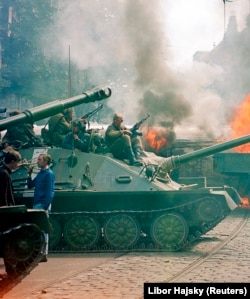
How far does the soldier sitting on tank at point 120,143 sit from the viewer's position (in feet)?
51.3

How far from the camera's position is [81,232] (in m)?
14.7

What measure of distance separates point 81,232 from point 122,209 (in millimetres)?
979

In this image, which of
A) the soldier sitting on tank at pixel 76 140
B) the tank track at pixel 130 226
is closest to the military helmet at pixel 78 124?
the soldier sitting on tank at pixel 76 140

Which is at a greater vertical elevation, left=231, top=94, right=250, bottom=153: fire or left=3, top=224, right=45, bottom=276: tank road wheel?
left=231, top=94, right=250, bottom=153: fire

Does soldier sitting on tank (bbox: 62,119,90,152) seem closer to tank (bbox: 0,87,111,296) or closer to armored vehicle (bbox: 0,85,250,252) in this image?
armored vehicle (bbox: 0,85,250,252)

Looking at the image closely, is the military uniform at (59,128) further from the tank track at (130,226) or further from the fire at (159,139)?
the fire at (159,139)

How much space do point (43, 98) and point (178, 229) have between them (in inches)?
1305

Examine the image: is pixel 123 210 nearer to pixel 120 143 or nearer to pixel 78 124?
pixel 120 143

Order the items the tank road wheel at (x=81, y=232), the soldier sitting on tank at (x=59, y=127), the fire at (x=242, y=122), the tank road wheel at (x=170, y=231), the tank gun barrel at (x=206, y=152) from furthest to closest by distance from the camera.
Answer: the fire at (x=242, y=122)
the soldier sitting on tank at (x=59, y=127)
the tank gun barrel at (x=206, y=152)
the tank road wheel at (x=81, y=232)
the tank road wheel at (x=170, y=231)

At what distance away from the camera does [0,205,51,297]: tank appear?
29.9 feet

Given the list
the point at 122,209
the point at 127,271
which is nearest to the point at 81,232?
the point at 122,209

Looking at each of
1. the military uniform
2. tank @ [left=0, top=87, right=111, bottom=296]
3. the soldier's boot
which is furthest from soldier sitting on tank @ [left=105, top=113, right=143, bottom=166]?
tank @ [left=0, top=87, right=111, bottom=296]

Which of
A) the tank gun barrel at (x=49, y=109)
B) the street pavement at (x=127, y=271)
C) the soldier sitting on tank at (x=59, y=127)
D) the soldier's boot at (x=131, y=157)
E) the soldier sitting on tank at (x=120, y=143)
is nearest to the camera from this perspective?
the street pavement at (x=127, y=271)

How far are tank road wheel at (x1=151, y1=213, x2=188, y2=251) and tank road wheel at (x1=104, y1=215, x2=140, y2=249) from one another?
1.26ft
